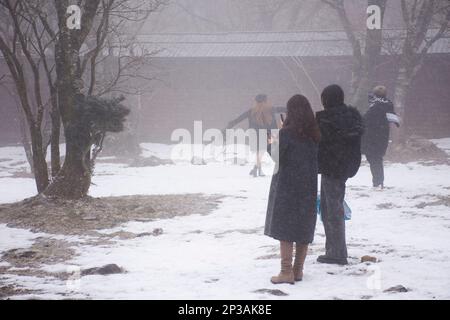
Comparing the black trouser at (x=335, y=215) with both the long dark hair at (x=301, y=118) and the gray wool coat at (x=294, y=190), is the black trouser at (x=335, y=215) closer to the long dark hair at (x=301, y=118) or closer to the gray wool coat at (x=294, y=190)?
the gray wool coat at (x=294, y=190)

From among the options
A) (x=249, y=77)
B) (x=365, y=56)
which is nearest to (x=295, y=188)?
(x=365, y=56)

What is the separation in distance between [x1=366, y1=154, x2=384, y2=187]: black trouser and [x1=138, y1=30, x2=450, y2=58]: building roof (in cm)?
1298

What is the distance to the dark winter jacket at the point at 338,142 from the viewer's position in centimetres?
582

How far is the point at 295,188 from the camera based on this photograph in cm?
541

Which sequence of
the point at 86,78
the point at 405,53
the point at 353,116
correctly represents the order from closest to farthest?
the point at 353,116
the point at 405,53
the point at 86,78

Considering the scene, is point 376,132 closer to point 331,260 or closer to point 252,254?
point 252,254

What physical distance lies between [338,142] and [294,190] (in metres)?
0.84

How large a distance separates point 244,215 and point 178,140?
16.4m

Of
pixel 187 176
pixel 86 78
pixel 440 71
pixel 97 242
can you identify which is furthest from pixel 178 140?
pixel 97 242

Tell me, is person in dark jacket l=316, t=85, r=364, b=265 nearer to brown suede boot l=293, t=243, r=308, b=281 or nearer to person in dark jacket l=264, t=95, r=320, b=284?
person in dark jacket l=264, t=95, r=320, b=284

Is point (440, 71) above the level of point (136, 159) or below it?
above

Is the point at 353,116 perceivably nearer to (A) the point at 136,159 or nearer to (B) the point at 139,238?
(B) the point at 139,238

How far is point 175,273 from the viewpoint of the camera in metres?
5.99

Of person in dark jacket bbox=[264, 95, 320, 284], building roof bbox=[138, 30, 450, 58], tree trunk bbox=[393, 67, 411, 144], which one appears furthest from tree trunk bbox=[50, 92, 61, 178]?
building roof bbox=[138, 30, 450, 58]
